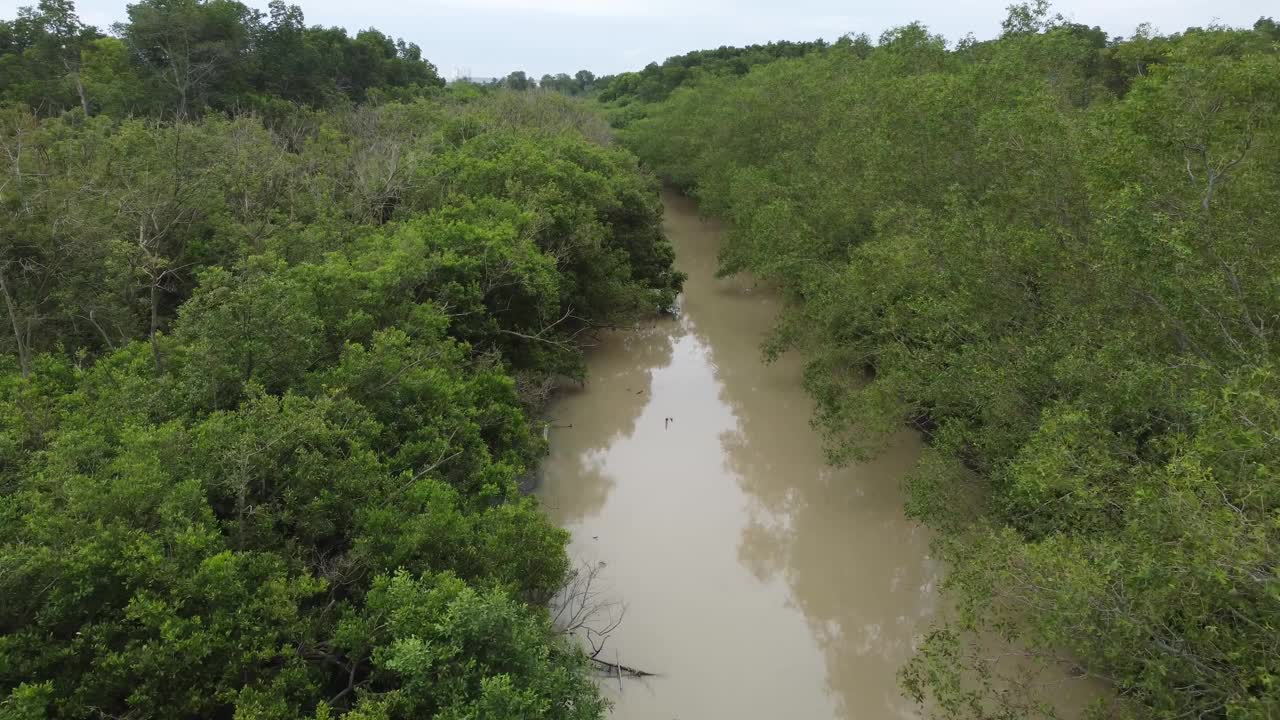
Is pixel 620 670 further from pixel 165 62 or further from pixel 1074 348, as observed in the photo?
pixel 165 62

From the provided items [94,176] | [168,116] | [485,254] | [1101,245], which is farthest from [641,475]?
[168,116]

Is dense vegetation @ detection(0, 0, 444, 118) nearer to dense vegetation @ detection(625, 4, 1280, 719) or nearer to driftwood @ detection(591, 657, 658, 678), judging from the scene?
dense vegetation @ detection(625, 4, 1280, 719)

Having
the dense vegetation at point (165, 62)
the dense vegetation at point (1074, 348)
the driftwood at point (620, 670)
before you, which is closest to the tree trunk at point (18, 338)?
the driftwood at point (620, 670)

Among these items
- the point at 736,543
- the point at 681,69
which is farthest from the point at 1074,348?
the point at 681,69

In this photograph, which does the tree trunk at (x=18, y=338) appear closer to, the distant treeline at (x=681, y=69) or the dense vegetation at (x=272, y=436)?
the dense vegetation at (x=272, y=436)

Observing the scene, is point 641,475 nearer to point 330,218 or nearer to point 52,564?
point 330,218
